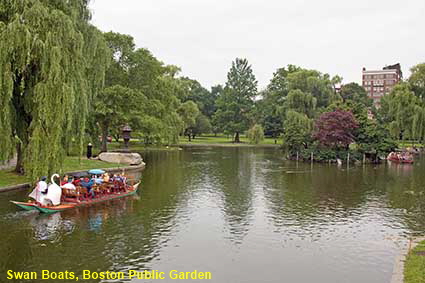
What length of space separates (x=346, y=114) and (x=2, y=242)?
4032cm

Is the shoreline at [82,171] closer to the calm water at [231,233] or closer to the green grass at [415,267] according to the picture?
the calm water at [231,233]

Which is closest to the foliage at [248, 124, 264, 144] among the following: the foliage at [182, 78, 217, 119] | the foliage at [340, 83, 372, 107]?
the foliage at [340, 83, 372, 107]

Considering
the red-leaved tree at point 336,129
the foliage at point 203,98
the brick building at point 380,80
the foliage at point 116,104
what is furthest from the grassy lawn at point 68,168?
the brick building at point 380,80

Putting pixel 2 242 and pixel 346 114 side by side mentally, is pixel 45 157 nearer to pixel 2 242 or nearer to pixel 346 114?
pixel 2 242

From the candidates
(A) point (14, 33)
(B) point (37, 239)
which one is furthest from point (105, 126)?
(B) point (37, 239)

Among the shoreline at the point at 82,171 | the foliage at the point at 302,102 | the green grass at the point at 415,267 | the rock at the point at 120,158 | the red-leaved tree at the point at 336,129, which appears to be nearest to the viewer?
the green grass at the point at 415,267

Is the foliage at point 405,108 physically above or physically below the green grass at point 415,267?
above

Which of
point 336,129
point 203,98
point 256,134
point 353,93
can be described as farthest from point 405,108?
point 203,98

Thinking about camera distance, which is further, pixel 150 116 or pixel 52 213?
pixel 150 116

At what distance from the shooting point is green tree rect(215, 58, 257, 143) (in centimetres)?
8793

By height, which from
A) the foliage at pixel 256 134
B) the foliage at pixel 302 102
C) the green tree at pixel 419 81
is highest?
the green tree at pixel 419 81

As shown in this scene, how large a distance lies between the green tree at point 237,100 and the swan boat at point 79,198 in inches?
2564

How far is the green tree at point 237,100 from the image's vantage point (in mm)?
87931

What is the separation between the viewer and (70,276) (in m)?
10.9
